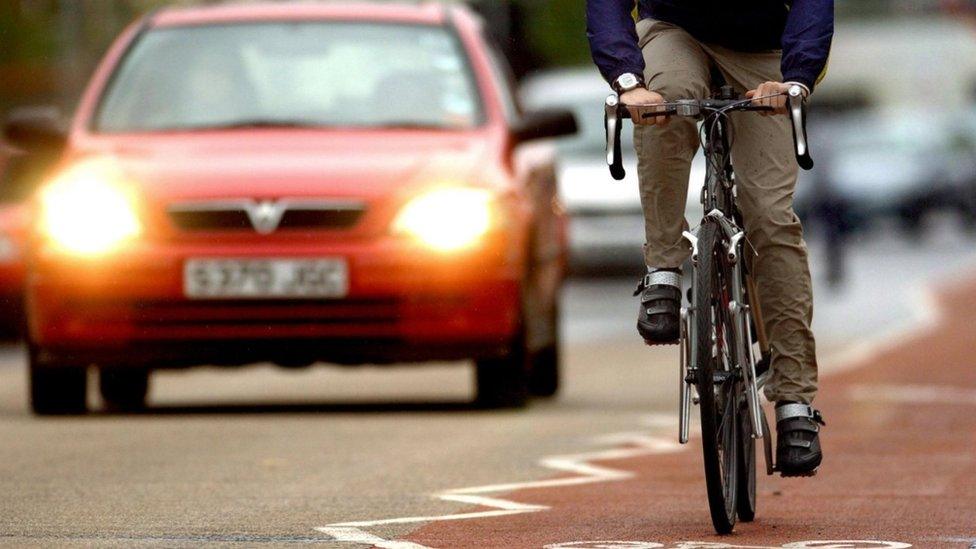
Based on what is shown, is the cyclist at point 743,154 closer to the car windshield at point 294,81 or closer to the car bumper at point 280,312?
the car bumper at point 280,312

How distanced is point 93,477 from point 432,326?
2.69 metres

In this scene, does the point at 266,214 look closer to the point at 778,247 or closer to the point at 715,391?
the point at 778,247

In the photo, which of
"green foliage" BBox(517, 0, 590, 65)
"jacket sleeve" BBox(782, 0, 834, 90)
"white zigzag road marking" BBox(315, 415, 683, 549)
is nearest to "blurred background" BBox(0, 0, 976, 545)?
"white zigzag road marking" BBox(315, 415, 683, 549)

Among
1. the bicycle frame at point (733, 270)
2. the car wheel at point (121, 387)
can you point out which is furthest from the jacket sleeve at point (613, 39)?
the car wheel at point (121, 387)

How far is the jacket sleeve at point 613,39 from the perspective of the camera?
667cm

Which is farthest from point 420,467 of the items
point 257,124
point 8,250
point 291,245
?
point 8,250

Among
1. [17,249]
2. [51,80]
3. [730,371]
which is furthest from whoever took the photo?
[51,80]

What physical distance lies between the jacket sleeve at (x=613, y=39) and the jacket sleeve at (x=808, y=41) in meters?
0.37

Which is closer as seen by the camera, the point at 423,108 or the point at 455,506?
the point at 455,506

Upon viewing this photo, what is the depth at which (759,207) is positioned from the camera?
682 cm

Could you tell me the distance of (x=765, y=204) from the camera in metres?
6.82

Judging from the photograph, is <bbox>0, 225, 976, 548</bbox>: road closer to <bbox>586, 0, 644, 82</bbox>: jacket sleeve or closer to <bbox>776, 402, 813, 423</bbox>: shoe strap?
<bbox>776, 402, 813, 423</bbox>: shoe strap

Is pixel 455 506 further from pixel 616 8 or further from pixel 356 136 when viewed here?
pixel 356 136

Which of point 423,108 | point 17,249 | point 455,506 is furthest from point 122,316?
point 17,249
